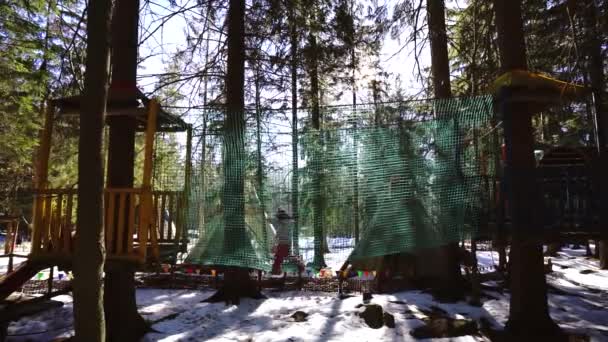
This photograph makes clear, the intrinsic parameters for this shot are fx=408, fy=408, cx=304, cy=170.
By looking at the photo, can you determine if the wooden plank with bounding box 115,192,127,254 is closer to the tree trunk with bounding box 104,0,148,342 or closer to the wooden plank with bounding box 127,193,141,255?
the wooden plank with bounding box 127,193,141,255

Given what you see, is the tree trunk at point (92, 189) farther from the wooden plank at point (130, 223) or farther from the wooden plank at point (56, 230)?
the wooden plank at point (56, 230)

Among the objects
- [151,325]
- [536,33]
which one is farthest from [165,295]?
[536,33]

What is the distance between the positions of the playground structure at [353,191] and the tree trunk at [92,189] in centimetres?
118

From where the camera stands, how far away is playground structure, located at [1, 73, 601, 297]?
14.5ft

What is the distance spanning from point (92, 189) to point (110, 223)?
4.50ft

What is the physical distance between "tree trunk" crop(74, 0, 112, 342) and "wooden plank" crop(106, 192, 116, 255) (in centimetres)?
124

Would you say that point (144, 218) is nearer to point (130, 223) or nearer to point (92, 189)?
point (130, 223)

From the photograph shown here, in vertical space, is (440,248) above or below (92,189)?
below

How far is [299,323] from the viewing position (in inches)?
230

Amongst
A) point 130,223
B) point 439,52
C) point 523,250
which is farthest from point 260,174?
point 439,52

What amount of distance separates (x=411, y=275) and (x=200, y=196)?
4.62 metres

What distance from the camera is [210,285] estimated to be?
8.78 m

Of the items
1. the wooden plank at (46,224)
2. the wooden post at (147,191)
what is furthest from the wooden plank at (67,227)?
the wooden post at (147,191)

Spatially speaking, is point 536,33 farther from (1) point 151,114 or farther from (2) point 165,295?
(2) point 165,295
